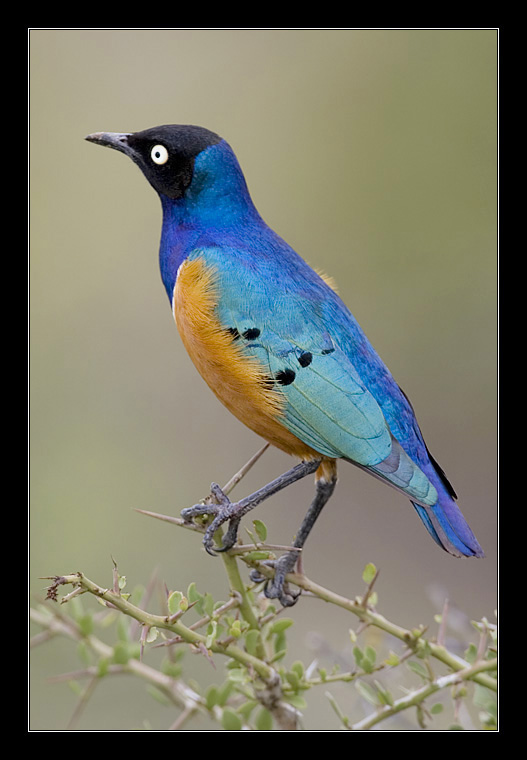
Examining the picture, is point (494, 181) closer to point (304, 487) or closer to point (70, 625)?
point (304, 487)

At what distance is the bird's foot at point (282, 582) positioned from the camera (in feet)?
11.0

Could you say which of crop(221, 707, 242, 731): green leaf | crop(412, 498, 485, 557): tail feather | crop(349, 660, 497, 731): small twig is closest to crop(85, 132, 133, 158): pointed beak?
crop(412, 498, 485, 557): tail feather

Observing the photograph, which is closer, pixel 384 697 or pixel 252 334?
pixel 384 697

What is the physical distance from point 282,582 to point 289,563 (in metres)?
0.09

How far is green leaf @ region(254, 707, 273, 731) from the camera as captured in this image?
8.86 feet

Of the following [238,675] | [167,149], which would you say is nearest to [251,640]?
[238,675]

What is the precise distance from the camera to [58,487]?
5105mm

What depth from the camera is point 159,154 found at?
153 inches

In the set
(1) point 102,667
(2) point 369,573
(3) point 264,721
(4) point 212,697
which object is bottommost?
(3) point 264,721

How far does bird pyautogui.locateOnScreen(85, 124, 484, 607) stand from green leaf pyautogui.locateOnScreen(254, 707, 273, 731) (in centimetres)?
60

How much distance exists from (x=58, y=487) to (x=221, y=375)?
1.96 meters

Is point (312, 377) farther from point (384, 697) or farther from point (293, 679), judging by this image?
point (384, 697)

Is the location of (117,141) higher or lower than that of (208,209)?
higher

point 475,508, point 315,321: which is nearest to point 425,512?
point 315,321
